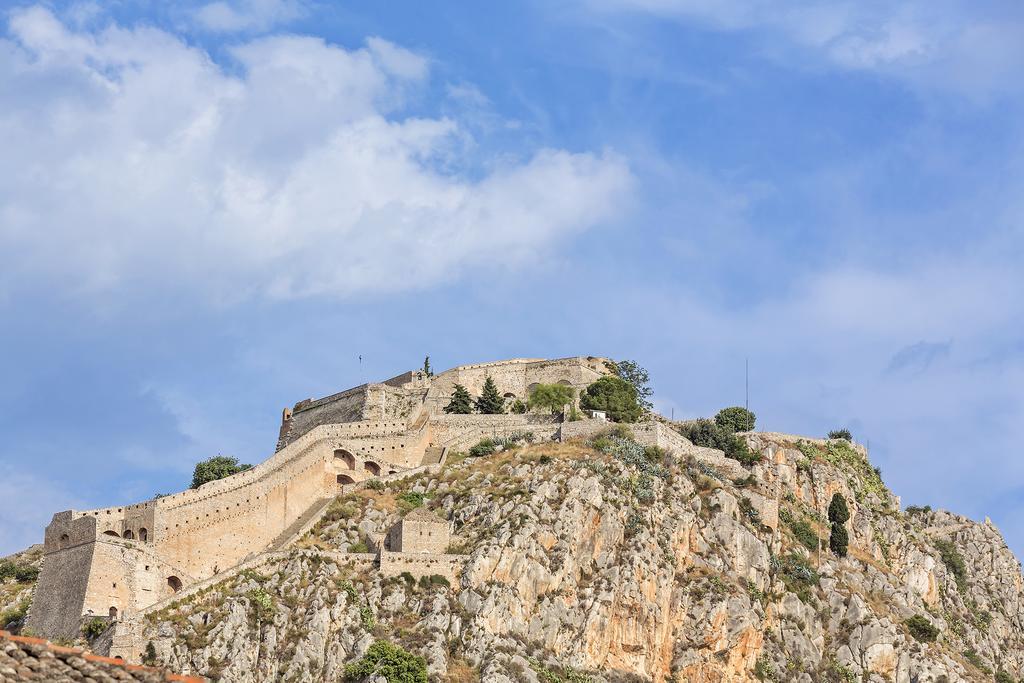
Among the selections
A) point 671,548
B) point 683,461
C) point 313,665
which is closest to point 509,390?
point 683,461

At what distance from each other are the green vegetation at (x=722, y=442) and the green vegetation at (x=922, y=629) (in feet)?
54.3

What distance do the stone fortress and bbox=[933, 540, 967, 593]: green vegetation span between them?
34.1 meters

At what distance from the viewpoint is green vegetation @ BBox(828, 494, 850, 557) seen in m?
110

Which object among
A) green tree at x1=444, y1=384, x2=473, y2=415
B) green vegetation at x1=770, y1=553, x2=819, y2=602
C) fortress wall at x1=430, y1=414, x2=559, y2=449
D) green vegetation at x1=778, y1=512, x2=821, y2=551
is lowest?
green vegetation at x1=770, y1=553, x2=819, y2=602

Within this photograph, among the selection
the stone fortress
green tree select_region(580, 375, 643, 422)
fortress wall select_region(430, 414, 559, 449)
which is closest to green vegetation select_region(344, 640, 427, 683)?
the stone fortress

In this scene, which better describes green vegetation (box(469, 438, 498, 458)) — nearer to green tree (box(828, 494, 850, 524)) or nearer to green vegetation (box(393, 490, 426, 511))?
green vegetation (box(393, 490, 426, 511))

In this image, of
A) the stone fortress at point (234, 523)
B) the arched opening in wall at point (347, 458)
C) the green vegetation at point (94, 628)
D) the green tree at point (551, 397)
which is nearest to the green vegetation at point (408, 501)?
the stone fortress at point (234, 523)

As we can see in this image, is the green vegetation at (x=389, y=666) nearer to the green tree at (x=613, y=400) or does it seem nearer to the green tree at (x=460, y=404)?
the green tree at (x=460, y=404)

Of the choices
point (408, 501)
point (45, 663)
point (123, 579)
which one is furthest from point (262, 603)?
point (45, 663)

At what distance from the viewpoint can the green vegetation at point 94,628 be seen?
79.8 metres

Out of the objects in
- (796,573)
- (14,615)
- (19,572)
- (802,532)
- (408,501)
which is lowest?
(14,615)

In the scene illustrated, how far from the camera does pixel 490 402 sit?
395 feet

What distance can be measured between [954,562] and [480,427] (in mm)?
39815

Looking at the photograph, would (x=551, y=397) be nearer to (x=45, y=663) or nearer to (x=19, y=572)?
(x=19, y=572)
